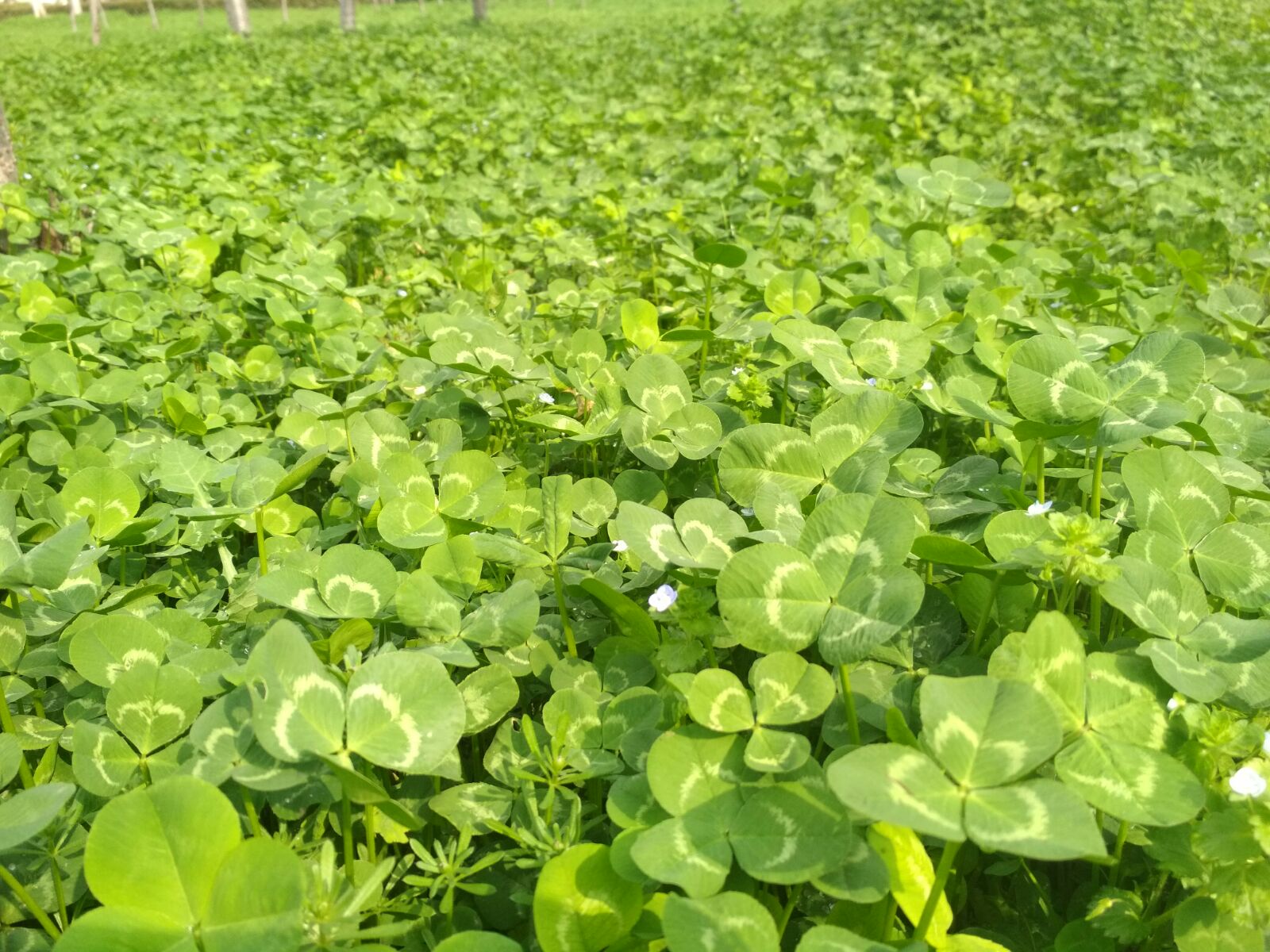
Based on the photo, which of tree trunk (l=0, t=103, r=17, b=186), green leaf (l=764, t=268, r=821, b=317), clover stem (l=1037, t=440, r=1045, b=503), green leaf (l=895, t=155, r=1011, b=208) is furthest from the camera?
tree trunk (l=0, t=103, r=17, b=186)

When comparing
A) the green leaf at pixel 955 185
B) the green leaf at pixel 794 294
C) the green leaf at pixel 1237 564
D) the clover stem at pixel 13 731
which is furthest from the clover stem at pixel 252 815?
the green leaf at pixel 955 185

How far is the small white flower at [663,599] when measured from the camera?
47.8 inches

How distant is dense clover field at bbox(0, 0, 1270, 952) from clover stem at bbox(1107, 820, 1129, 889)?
0.01 meters

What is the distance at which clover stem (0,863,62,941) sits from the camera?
103 cm

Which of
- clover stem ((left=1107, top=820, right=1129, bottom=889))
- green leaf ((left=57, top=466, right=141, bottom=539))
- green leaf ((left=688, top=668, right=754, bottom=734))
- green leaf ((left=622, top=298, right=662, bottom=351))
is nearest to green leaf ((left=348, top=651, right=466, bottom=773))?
green leaf ((left=688, top=668, right=754, bottom=734))

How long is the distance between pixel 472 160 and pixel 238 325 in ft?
10.6

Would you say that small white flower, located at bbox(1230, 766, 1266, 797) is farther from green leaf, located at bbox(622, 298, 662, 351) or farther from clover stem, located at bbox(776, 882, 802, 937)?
green leaf, located at bbox(622, 298, 662, 351)

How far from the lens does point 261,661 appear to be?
3.29 ft

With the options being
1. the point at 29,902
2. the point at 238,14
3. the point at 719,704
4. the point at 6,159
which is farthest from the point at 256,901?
the point at 238,14

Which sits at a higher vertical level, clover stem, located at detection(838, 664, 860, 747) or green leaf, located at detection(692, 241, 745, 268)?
green leaf, located at detection(692, 241, 745, 268)

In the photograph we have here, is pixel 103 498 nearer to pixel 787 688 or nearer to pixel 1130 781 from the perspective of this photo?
pixel 787 688

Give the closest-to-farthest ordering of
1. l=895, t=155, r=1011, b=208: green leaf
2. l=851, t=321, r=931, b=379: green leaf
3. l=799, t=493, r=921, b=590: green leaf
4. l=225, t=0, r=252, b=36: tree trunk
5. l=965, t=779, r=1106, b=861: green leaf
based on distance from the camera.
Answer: l=965, t=779, r=1106, b=861: green leaf, l=799, t=493, r=921, b=590: green leaf, l=851, t=321, r=931, b=379: green leaf, l=895, t=155, r=1011, b=208: green leaf, l=225, t=0, r=252, b=36: tree trunk

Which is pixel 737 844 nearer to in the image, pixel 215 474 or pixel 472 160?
pixel 215 474

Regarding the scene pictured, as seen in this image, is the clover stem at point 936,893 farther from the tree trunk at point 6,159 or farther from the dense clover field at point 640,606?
the tree trunk at point 6,159
